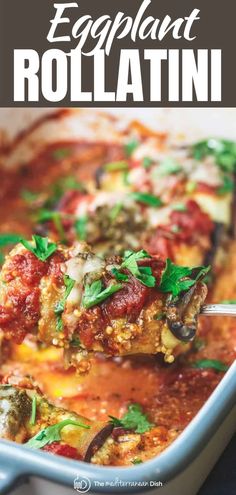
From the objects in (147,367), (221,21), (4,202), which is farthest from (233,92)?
(147,367)

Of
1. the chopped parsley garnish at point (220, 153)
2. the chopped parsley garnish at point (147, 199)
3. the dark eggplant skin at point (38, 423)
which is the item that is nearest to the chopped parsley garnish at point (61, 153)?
the chopped parsley garnish at point (220, 153)

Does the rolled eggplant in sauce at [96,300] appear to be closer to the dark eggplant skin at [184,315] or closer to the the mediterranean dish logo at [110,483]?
the dark eggplant skin at [184,315]

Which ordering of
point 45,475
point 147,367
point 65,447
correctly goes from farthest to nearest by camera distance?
point 147,367, point 65,447, point 45,475

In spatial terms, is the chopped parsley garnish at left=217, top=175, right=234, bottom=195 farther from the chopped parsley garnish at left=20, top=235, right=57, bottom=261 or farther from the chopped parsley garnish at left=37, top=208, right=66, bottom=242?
the chopped parsley garnish at left=20, top=235, right=57, bottom=261

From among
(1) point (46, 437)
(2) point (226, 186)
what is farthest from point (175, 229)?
(1) point (46, 437)

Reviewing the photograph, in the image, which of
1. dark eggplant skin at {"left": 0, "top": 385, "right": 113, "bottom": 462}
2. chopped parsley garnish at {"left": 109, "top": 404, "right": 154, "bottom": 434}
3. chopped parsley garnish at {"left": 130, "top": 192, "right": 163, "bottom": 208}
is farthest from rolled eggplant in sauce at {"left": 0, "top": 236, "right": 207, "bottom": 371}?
chopped parsley garnish at {"left": 130, "top": 192, "right": 163, "bottom": 208}

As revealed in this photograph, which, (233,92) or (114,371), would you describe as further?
(233,92)

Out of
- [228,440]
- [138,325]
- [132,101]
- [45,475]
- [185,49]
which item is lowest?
[228,440]

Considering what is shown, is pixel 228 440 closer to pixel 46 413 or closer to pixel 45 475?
pixel 46 413
